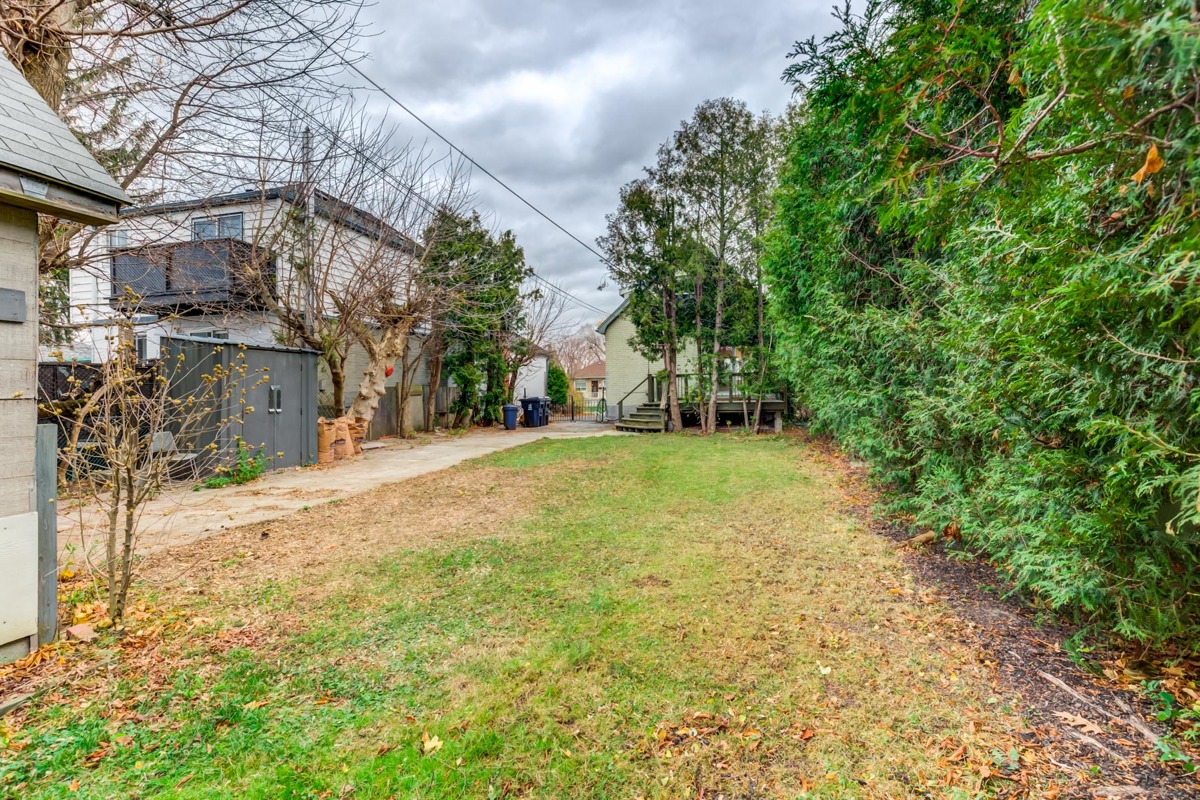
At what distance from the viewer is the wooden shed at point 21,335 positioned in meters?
2.46

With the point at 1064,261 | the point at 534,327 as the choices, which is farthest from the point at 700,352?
the point at 1064,261

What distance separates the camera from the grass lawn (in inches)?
72.6

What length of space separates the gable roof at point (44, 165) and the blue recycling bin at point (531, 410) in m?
14.1

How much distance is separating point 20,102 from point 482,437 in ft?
36.3

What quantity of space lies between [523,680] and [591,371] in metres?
40.9

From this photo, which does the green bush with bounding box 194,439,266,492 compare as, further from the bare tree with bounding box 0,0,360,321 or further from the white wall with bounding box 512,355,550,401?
the white wall with bounding box 512,355,550,401

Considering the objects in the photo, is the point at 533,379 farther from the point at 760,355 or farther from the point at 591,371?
the point at 591,371

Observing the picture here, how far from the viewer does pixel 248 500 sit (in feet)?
19.9

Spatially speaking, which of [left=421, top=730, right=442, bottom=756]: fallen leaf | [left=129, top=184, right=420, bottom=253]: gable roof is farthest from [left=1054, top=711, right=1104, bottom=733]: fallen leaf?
[left=129, top=184, right=420, bottom=253]: gable roof

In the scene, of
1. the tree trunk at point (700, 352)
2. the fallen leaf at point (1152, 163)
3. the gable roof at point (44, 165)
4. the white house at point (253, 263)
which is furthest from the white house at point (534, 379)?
the fallen leaf at point (1152, 163)

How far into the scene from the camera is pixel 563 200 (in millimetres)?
15211

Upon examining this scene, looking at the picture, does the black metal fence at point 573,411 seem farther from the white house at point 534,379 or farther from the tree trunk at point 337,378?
the tree trunk at point 337,378

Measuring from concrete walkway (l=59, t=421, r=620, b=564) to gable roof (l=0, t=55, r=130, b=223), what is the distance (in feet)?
5.52

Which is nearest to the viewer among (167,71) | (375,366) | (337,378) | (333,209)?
(167,71)
